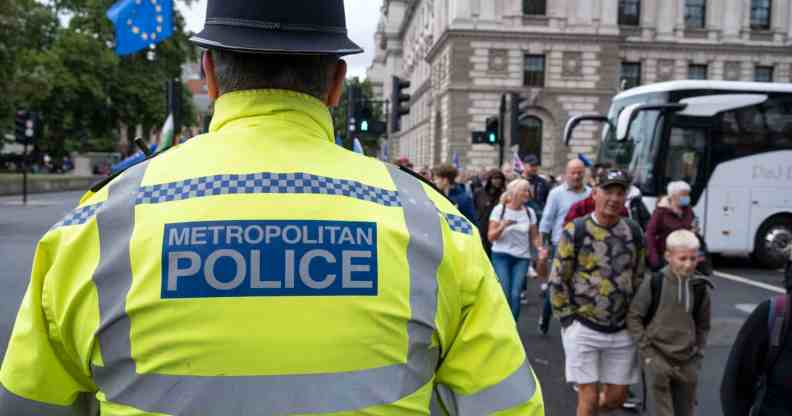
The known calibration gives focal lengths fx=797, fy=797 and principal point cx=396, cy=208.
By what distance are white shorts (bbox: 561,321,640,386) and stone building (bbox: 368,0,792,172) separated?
37223 mm

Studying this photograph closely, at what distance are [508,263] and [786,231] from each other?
9444mm

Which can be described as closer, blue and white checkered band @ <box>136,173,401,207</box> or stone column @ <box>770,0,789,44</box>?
blue and white checkered band @ <box>136,173,401,207</box>

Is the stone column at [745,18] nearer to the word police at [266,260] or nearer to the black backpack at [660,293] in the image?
the black backpack at [660,293]

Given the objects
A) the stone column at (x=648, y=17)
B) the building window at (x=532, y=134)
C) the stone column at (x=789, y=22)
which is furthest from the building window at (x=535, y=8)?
the stone column at (x=789, y=22)

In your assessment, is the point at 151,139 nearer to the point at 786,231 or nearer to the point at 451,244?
the point at 786,231

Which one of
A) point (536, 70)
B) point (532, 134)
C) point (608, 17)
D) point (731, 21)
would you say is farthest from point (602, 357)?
point (731, 21)

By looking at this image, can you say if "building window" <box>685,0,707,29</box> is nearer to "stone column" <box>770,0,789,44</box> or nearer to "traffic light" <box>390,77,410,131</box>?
"stone column" <box>770,0,789,44</box>

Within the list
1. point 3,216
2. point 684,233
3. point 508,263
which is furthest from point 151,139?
point 684,233

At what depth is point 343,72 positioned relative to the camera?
1.72 metres

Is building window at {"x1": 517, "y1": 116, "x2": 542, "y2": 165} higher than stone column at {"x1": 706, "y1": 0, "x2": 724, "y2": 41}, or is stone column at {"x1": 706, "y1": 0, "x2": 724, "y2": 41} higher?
stone column at {"x1": 706, "y1": 0, "x2": 724, "y2": 41}

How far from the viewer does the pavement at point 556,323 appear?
6250mm

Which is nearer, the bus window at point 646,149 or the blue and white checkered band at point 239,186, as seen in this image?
the blue and white checkered band at point 239,186

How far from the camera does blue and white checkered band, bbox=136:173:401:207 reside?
1488mm

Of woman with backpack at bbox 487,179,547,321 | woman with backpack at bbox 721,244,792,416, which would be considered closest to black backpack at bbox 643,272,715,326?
woman with backpack at bbox 721,244,792,416
